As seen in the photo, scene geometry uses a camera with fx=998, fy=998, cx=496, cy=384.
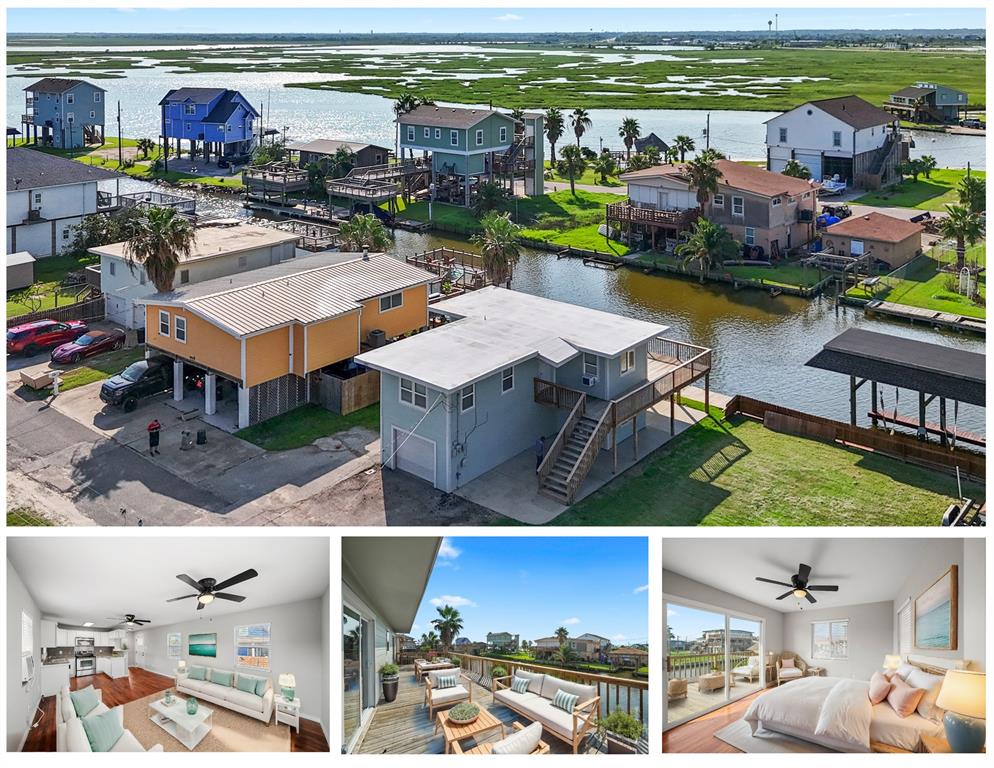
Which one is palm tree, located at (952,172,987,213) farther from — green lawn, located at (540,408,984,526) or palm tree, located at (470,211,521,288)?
green lawn, located at (540,408,984,526)

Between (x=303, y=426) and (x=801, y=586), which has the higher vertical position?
(x=801, y=586)

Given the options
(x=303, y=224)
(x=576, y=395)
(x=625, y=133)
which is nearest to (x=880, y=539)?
(x=576, y=395)

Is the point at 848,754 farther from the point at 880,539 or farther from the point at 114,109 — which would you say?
the point at 114,109

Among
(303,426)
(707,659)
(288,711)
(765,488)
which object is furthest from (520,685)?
(303,426)

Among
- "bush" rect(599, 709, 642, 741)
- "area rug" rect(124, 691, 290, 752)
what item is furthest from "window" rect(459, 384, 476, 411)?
"bush" rect(599, 709, 642, 741)

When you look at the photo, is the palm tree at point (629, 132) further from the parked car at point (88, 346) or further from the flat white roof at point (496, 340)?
the parked car at point (88, 346)

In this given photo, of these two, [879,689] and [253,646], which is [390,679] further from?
[879,689]

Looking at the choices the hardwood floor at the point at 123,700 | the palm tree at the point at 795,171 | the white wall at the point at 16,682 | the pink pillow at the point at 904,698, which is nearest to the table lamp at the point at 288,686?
the hardwood floor at the point at 123,700
